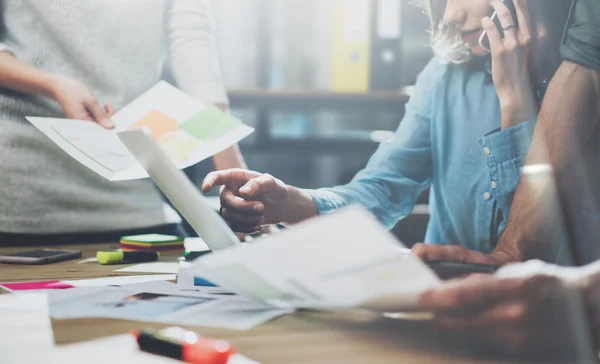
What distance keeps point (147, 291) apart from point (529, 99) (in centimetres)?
54

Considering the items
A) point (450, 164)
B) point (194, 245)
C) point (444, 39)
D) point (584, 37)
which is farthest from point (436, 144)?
point (194, 245)

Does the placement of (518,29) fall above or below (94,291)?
above

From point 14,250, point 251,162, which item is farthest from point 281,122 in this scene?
point 14,250

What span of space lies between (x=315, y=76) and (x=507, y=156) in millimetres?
1650

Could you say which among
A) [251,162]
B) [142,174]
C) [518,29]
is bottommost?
[251,162]

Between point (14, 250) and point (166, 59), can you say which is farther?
point (166, 59)

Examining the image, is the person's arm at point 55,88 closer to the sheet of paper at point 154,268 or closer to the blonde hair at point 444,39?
the sheet of paper at point 154,268

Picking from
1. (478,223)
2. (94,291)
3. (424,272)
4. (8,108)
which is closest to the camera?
(424,272)

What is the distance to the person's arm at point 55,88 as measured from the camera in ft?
3.02

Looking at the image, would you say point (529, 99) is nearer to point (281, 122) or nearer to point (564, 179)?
point (564, 179)

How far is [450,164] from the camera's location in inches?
36.9

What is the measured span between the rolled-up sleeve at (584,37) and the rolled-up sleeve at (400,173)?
0.26 m

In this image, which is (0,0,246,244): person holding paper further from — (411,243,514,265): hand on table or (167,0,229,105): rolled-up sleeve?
(411,243,514,265): hand on table

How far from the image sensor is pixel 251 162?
7.70ft
